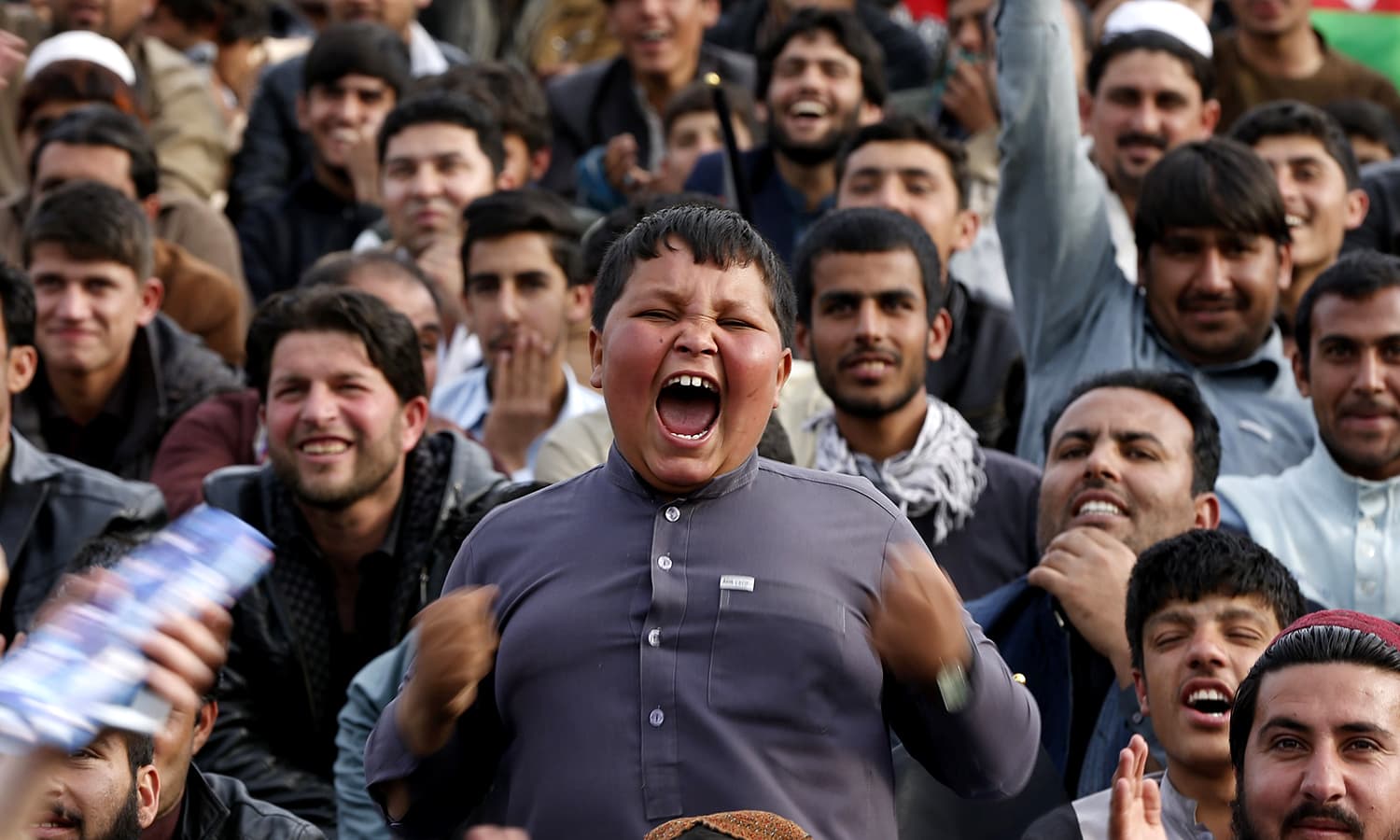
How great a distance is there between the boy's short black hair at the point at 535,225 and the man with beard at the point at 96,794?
3.18 metres

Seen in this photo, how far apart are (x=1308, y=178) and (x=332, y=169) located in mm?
3969

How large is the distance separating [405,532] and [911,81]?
509 centimetres

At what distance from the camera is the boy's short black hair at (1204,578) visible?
487cm

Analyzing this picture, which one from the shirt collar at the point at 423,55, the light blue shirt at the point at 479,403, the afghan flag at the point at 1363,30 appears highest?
the afghan flag at the point at 1363,30

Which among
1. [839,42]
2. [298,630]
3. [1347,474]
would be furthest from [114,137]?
[1347,474]

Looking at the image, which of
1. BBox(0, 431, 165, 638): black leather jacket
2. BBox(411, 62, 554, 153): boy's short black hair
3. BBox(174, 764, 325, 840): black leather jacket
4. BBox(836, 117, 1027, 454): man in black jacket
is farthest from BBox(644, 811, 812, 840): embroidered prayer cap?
BBox(411, 62, 554, 153): boy's short black hair

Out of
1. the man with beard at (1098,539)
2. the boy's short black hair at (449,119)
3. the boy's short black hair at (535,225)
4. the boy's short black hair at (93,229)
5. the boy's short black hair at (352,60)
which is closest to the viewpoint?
the man with beard at (1098,539)

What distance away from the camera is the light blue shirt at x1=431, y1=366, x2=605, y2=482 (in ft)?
22.7

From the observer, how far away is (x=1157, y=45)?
7605 millimetres

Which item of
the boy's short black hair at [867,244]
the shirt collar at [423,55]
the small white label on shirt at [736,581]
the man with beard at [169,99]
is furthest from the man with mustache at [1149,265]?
the man with beard at [169,99]

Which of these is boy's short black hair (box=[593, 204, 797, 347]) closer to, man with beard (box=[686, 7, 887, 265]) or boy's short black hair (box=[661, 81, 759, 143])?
man with beard (box=[686, 7, 887, 265])

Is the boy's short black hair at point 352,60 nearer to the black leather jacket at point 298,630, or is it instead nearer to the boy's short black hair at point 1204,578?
the black leather jacket at point 298,630

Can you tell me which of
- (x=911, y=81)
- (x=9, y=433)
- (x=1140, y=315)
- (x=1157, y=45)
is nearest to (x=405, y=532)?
(x=9, y=433)

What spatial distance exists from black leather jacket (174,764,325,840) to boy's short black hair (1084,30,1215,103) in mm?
4135
